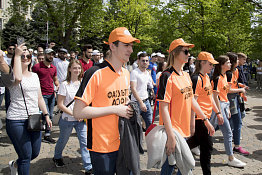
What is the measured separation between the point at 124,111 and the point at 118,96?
234 mm

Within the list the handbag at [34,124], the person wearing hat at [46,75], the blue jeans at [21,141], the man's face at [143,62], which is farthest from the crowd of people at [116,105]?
the person wearing hat at [46,75]

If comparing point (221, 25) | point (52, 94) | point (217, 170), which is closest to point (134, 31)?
point (221, 25)

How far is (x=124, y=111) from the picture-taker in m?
2.51

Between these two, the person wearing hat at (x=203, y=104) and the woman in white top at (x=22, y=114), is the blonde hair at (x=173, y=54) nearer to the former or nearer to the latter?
the person wearing hat at (x=203, y=104)

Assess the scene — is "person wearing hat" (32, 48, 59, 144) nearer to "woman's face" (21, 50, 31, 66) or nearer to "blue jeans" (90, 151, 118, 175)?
"woman's face" (21, 50, 31, 66)

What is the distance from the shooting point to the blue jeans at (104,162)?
101 inches

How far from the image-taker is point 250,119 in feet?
31.4

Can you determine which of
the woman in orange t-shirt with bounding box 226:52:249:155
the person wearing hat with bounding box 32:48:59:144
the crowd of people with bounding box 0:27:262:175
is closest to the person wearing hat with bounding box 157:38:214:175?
the crowd of people with bounding box 0:27:262:175

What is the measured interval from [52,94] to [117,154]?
4840 millimetres

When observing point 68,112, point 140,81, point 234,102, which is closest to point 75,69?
point 68,112

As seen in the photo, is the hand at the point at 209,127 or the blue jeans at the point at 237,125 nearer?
the hand at the point at 209,127

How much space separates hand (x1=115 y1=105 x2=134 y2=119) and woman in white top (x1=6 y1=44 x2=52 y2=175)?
172 centimetres

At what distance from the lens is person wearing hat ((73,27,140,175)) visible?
2.50 m

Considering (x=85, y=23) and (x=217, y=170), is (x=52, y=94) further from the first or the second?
(x=85, y=23)
